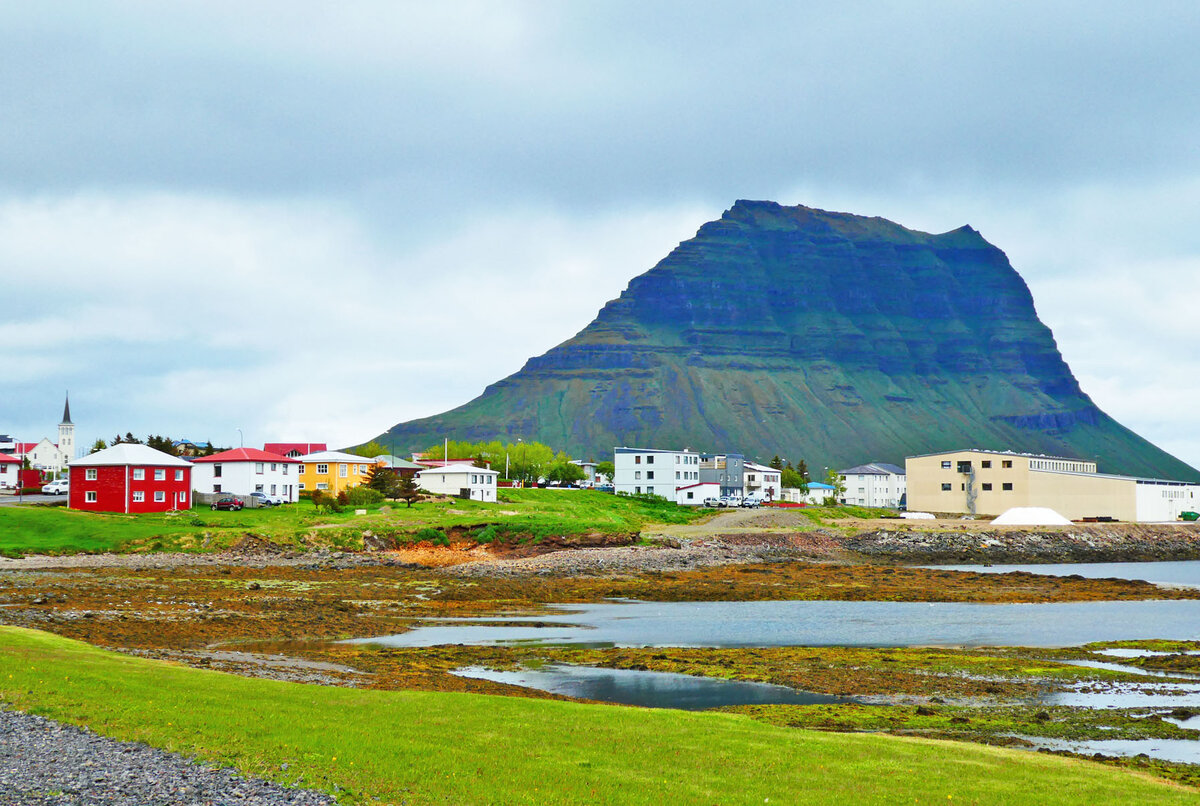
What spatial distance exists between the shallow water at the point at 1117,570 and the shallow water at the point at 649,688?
60.8m

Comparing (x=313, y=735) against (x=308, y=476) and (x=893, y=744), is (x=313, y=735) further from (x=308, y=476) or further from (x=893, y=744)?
(x=308, y=476)

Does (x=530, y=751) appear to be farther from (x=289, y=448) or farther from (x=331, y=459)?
(x=289, y=448)

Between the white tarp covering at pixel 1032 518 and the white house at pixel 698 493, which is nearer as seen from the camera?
the white tarp covering at pixel 1032 518

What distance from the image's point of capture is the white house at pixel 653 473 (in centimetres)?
17325

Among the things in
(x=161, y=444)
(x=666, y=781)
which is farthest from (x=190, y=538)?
(x=666, y=781)

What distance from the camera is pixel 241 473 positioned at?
367 feet

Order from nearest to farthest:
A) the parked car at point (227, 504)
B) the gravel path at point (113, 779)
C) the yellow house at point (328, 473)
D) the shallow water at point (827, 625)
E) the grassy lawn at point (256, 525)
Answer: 1. the gravel path at point (113, 779)
2. the shallow water at point (827, 625)
3. the grassy lawn at point (256, 525)
4. the parked car at point (227, 504)
5. the yellow house at point (328, 473)

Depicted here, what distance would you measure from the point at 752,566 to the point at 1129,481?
9013cm

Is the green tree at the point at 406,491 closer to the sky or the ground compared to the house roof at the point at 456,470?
closer to the ground

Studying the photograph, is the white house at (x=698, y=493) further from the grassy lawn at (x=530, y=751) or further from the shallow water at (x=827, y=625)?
the grassy lawn at (x=530, y=751)

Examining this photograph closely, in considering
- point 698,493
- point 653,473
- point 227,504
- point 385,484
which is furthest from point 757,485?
point 227,504

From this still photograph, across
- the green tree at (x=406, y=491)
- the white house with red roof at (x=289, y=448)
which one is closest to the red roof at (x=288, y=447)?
the white house with red roof at (x=289, y=448)

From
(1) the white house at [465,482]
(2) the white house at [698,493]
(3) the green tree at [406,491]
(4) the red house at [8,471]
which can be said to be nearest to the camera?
(3) the green tree at [406,491]

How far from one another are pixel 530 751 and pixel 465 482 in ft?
349
